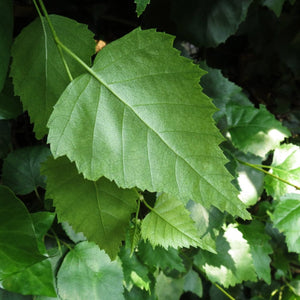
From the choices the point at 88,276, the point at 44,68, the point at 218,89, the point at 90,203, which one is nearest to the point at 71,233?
the point at 88,276

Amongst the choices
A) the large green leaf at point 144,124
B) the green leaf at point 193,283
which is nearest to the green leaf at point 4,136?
the large green leaf at point 144,124

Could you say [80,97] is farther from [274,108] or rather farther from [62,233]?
[274,108]

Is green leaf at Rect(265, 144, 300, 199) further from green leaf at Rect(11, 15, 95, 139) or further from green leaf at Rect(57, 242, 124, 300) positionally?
green leaf at Rect(11, 15, 95, 139)

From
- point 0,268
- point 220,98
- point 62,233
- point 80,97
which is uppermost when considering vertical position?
point 80,97

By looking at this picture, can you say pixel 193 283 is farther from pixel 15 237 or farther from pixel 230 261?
pixel 15 237

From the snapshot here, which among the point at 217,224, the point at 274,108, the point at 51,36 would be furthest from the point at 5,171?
the point at 274,108
